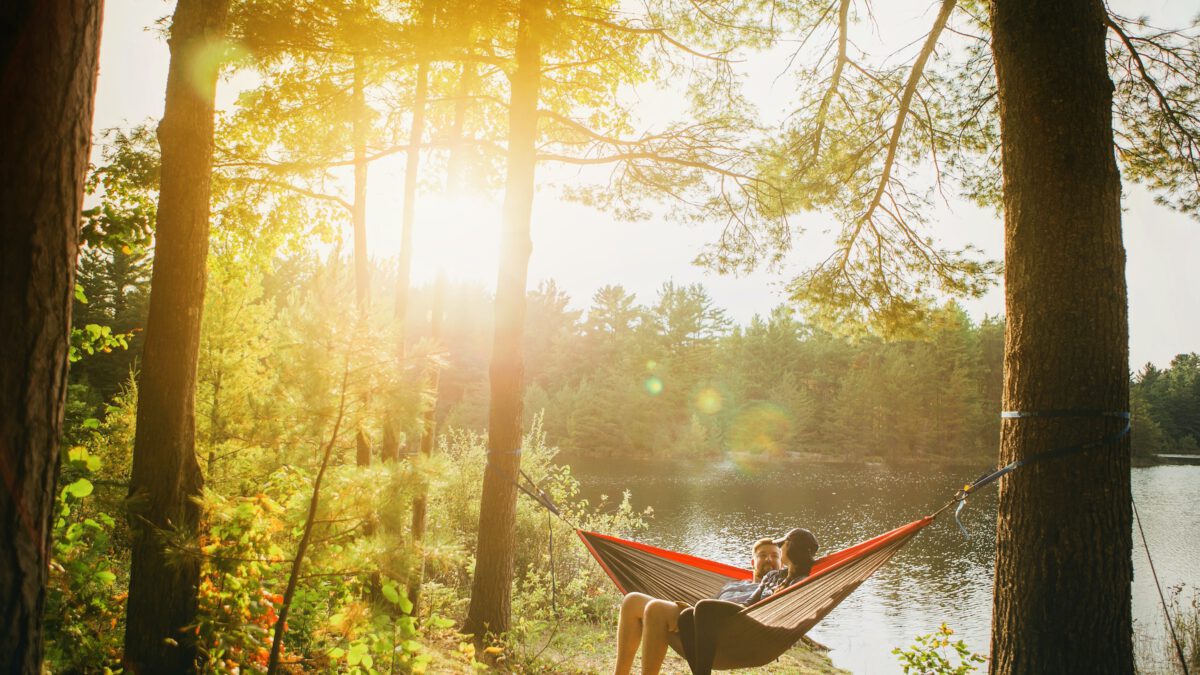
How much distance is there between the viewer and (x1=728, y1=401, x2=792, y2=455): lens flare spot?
25578mm

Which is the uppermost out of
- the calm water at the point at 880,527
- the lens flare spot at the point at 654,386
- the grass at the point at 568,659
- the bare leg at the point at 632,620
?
the lens flare spot at the point at 654,386

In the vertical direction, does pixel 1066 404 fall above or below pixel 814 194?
below

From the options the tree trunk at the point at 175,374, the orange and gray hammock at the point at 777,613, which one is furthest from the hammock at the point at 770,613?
the tree trunk at the point at 175,374

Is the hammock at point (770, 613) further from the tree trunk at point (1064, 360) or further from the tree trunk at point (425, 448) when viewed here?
the tree trunk at point (425, 448)

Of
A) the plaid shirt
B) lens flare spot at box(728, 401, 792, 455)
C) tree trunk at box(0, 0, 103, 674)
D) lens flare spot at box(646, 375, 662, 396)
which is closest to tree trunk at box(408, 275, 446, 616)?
tree trunk at box(0, 0, 103, 674)

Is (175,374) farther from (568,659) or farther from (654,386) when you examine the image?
(654,386)

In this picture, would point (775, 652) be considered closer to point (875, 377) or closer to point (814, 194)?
point (814, 194)

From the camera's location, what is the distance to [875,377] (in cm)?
2566

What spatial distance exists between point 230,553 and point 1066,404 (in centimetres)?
241

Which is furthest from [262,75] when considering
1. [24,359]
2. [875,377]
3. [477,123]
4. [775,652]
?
[875,377]

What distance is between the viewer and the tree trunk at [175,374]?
1.78 metres

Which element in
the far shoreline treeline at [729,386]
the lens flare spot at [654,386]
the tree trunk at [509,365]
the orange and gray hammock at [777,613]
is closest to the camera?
the orange and gray hammock at [777,613]

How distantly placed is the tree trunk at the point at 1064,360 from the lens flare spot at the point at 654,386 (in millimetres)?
22895

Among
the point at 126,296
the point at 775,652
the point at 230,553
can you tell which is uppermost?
the point at 126,296
